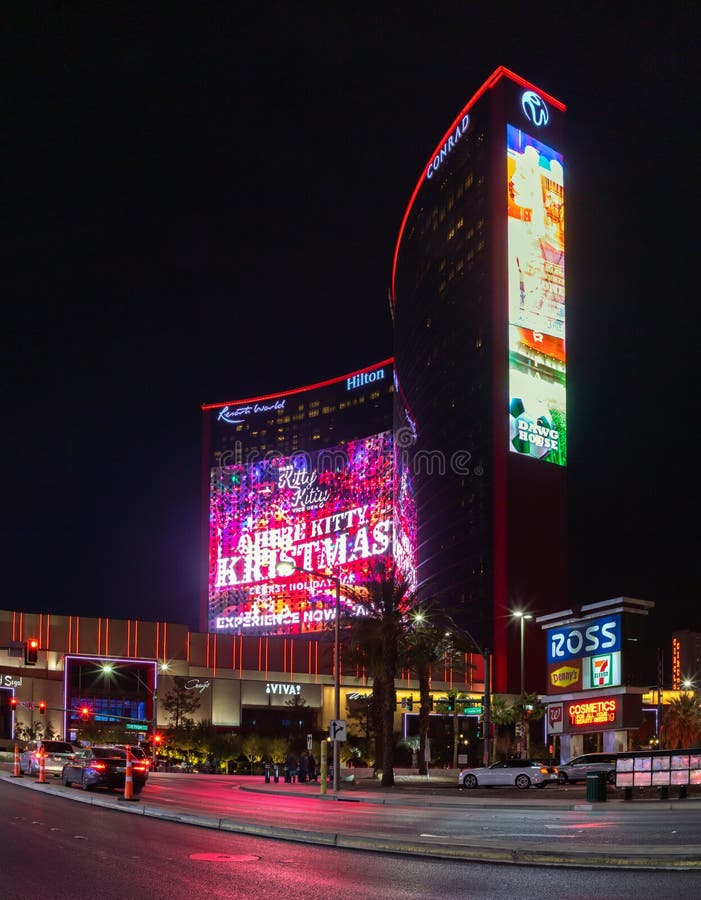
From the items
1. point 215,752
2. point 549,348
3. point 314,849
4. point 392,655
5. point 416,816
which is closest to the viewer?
point 314,849

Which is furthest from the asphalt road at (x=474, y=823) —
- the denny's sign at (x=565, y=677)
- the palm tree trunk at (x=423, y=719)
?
the palm tree trunk at (x=423, y=719)

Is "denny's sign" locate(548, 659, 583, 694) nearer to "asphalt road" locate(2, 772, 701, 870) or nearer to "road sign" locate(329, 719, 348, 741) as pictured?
"asphalt road" locate(2, 772, 701, 870)

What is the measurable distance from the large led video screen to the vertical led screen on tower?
139 feet

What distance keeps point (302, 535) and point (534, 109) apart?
80.7 m

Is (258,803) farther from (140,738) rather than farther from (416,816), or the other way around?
(140,738)

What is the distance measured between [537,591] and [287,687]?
29.8 meters

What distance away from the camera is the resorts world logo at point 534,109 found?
134375 millimetres

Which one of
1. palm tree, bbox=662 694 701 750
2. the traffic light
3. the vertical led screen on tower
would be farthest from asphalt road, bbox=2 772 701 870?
the vertical led screen on tower

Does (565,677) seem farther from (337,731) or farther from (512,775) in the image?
(337,731)

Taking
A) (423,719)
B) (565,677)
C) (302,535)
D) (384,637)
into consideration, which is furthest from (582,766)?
(302,535)

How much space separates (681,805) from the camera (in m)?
34.9

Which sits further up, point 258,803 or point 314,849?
point 314,849

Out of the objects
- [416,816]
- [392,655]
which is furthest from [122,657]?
[416,816]

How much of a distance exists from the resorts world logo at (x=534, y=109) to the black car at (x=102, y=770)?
11309 cm
